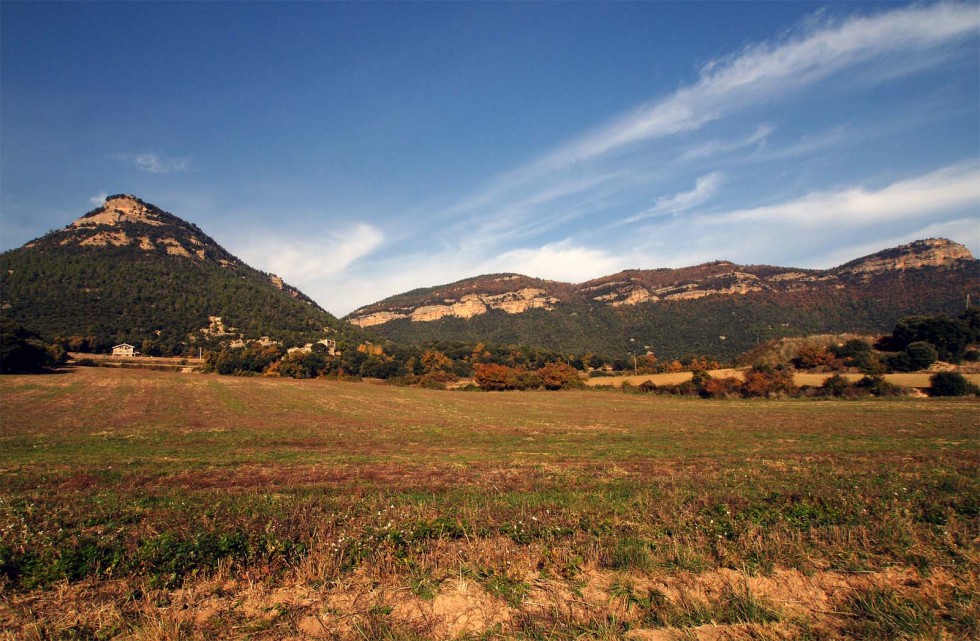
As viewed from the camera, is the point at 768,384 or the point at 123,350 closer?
the point at 768,384

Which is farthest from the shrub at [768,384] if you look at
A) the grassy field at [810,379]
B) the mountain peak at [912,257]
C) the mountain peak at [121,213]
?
the mountain peak at [121,213]

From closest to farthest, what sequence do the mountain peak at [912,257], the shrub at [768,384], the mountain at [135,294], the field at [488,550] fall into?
the field at [488,550] < the shrub at [768,384] < the mountain at [135,294] < the mountain peak at [912,257]

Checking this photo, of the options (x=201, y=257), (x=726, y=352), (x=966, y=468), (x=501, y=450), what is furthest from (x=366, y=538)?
(x=201, y=257)

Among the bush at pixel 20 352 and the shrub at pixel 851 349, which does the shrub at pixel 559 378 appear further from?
the bush at pixel 20 352

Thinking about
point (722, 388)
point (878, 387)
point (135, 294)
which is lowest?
point (722, 388)

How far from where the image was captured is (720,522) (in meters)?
7.44

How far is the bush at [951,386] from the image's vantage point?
52094 mm

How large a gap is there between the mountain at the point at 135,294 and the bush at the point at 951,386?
117428mm

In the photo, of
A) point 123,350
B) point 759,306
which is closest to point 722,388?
point 759,306

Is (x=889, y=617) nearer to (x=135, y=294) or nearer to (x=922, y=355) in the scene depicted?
(x=922, y=355)

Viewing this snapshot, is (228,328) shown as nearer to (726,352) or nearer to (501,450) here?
(501,450)

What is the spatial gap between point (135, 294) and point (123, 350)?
3623cm

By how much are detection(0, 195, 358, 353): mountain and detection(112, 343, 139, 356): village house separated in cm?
253

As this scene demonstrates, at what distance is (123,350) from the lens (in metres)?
91.2
